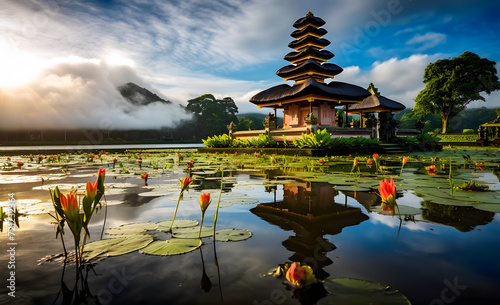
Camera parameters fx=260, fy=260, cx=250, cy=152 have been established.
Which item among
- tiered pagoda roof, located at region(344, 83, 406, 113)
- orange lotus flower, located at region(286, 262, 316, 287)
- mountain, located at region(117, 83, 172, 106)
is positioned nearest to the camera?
orange lotus flower, located at region(286, 262, 316, 287)

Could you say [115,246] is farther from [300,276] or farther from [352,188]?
[352,188]

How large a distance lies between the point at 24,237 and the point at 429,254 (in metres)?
2.88

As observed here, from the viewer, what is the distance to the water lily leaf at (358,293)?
112cm

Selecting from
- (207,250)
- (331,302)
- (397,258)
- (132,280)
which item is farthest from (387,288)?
(132,280)

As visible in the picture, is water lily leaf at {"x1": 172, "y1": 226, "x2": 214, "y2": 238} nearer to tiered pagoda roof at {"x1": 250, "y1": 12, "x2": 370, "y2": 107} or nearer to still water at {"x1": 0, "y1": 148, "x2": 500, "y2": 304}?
still water at {"x1": 0, "y1": 148, "x2": 500, "y2": 304}

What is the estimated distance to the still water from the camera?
1209 millimetres

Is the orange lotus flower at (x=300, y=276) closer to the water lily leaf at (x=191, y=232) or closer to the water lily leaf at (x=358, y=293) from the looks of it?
the water lily leaf at (x=358, y=293)

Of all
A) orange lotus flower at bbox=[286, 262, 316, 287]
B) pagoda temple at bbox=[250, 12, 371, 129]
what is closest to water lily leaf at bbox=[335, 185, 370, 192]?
orange lotus flower at bbox=[286, 262, 316, 287]

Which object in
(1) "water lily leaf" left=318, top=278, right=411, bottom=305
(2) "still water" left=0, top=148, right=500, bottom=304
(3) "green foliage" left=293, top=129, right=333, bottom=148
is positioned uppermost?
(3) "green foliage" left=293, top=129, right=333, bottom=148

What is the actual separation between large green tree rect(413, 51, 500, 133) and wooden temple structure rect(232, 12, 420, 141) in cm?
1588

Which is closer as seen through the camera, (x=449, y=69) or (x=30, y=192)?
(x=30, y=192)

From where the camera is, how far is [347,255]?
1.61 meters

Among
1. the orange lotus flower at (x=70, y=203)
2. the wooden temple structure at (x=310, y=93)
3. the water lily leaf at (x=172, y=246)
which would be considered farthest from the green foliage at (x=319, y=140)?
the orange lotus flower at (x=70, y=203)

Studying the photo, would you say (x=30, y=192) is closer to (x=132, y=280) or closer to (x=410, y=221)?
(x=132, y=280)
